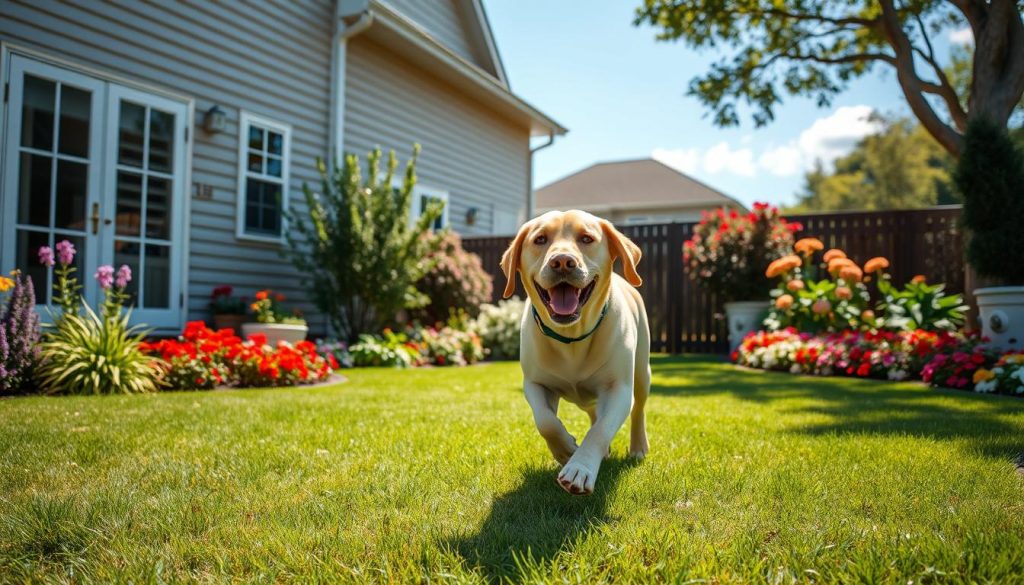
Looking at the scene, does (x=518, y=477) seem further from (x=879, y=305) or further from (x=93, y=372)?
(x=879, y=305)

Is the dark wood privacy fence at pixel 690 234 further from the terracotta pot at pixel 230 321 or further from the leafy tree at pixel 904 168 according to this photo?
the leafy tree at pixel 904 168

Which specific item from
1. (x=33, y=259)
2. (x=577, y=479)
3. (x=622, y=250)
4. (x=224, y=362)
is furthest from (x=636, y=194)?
(x=577, y=479)

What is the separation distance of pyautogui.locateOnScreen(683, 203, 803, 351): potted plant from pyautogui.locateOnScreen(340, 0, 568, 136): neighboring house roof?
18.9 feet

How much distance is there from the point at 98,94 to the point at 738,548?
8.33m

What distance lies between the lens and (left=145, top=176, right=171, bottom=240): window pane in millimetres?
8102

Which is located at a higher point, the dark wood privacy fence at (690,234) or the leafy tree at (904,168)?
the leafy tree at (904,168)

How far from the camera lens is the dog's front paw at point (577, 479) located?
7.36ft

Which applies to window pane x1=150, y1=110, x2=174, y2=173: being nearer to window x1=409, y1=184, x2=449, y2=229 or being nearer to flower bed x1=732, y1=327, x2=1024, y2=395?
window x1=409, y1=184, x2=449, y2=229

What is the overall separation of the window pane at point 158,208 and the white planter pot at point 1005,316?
915 centimetres

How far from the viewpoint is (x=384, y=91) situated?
1201 centimetres

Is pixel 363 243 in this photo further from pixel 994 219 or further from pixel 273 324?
pixel 994 219

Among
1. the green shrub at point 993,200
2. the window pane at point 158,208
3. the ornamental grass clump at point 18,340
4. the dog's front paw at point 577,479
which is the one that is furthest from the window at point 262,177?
the green shrub at point 993,200

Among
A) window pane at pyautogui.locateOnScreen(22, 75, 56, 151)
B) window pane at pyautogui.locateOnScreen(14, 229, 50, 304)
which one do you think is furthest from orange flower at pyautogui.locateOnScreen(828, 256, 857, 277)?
window pane at pyautogui.locateOnScreen(22, 75, 56, 151)

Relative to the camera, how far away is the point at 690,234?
12.3 metres
